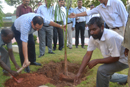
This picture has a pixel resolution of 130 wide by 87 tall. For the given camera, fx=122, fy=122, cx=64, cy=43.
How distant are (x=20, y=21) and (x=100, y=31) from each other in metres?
2.08

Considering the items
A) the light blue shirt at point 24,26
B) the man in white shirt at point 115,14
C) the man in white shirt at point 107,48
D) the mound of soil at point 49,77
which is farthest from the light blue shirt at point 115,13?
the light blue shirt at point 24,26

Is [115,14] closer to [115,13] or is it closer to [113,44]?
[115,13]

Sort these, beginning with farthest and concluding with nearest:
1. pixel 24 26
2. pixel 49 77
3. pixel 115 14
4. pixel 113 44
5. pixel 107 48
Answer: pixel 49 77, pixel 115 14, pixel 24 26, pixel 107 48, pixel 113 44

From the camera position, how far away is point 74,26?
5812 mm

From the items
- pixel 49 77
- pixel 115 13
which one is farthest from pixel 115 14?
pixel 49 77

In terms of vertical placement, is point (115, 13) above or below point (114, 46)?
above

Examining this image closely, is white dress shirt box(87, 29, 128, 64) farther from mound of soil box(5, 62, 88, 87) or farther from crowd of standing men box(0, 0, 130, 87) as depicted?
mound of soil box(5, 62, 88, 87)

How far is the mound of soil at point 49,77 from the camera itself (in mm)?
2891

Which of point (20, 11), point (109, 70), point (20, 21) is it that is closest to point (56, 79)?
point (109, 70)

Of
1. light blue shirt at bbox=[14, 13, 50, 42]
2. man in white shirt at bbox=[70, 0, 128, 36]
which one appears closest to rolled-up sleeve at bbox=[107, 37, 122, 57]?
man in white shirt at bbox=[70, 0, 128, 36]

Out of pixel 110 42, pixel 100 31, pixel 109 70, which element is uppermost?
pixel 100 31

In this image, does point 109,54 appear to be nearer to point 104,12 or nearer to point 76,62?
point 104,12

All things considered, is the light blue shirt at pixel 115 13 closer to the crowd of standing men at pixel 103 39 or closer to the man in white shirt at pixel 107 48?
the crowd of standing men at pixel 103 39

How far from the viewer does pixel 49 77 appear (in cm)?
346
